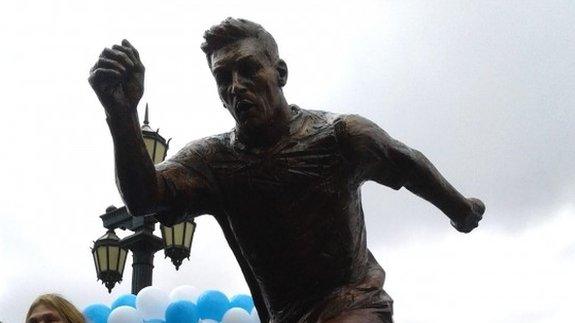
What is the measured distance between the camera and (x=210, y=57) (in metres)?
2.52

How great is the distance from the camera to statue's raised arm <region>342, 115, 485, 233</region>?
240 cm

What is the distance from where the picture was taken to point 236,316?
23.0 ft

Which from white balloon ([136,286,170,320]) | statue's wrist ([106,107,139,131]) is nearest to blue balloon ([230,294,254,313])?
white balloon ([136,286,170,320])

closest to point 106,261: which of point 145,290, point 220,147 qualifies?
point 145,290

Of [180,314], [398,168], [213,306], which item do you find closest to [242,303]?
[213,306]

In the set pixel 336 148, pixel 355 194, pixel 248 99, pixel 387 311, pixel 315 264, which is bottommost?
pixel 387 311

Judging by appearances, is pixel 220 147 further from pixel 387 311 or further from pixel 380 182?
pixel 387 311

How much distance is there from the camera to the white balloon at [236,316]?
6.96 meters

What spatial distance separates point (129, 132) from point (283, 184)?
49 centimetres

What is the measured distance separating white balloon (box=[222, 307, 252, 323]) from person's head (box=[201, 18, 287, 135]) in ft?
15.6

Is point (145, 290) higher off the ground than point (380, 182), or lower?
lower

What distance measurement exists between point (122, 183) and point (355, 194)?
2.38 ft

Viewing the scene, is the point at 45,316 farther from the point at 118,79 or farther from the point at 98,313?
the point at 98,313

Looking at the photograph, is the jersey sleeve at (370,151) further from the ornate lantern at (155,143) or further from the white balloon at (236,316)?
the white balloon at (236,316)
